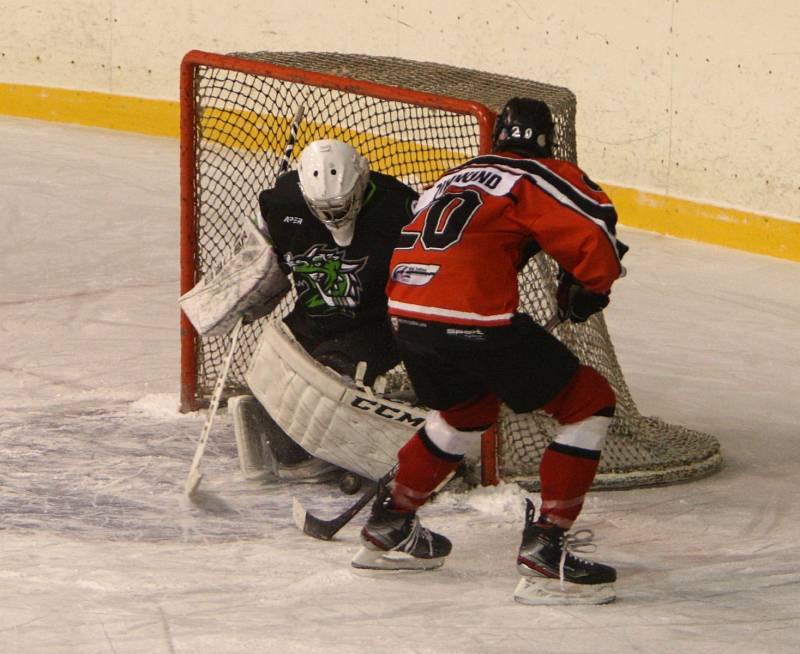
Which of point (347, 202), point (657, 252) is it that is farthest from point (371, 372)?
point (657, 252)

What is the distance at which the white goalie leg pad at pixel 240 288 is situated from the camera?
4.11 meters

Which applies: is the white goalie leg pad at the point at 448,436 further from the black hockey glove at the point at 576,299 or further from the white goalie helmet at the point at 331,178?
the white goalie helmet at the point at 331,178

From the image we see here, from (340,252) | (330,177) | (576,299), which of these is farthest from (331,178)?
(576,299)

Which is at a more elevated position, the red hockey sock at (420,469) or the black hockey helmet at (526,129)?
the black hockey helmet at (526,129)

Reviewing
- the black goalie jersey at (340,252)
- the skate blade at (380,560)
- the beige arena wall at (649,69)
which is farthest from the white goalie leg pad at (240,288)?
the beige arena wall at (649,69)

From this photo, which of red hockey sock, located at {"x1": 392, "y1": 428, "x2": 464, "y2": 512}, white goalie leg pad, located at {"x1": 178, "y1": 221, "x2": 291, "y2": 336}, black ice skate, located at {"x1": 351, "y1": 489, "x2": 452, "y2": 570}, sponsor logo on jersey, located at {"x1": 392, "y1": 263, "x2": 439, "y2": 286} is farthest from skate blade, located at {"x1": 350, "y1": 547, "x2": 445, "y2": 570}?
white goalie leg pad, located at {"x1": 178, "y1": 221, "x2": 291, "y2": 336}

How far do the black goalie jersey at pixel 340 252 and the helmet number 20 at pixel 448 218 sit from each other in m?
0.65

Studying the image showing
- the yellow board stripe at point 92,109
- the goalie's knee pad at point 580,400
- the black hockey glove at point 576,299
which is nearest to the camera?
the goalie's knee pad at point 580,400

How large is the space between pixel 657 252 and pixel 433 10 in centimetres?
191

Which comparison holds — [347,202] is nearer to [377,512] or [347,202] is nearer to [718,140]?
[377,512]

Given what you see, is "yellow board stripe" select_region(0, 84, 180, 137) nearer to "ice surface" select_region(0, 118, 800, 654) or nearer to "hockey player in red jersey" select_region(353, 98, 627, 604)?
"ice surface" select_region(0, 118, 800, 654)

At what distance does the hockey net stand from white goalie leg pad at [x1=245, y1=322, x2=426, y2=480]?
11.0 inches

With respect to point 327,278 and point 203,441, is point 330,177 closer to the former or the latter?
point 327,278

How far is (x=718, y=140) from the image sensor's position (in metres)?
6.99
